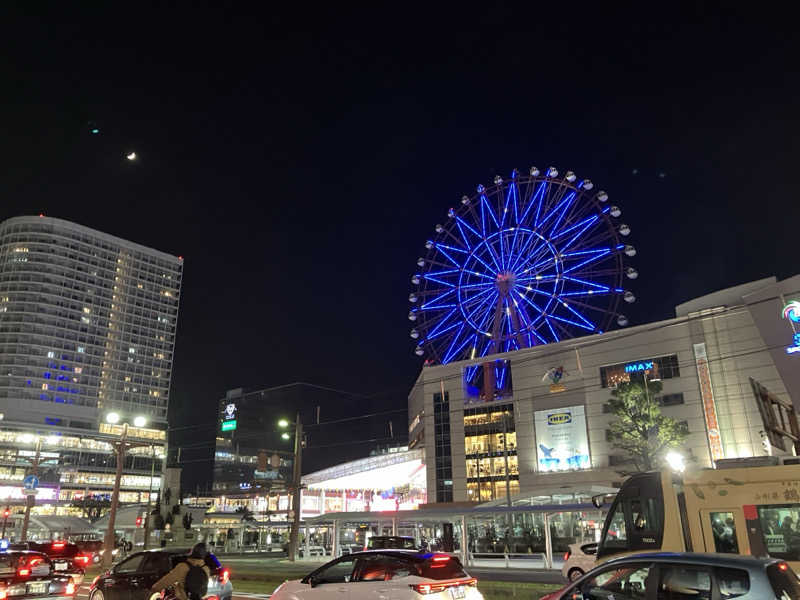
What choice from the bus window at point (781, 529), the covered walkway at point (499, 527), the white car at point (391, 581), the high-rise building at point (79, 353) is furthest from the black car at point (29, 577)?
the high-rise building at point (79, 353)

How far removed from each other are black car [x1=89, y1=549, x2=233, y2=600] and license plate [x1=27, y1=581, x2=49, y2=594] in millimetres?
3293

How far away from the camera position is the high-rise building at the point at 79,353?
134 m

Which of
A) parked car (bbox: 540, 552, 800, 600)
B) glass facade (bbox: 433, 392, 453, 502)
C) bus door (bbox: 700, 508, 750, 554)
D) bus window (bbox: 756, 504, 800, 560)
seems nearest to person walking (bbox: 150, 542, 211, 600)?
parked car (bbox: 540, 552, 800, 600)

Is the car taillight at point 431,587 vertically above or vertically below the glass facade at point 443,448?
below

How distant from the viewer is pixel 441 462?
2859 inches

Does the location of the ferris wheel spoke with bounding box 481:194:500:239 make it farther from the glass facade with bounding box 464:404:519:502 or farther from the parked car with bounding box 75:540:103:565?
the parked car with bounding box 75:540:103:565

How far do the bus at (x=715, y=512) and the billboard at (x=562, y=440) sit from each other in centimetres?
4798

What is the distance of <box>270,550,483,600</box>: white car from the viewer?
986cm

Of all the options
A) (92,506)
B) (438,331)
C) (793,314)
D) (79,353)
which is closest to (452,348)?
(438,331)

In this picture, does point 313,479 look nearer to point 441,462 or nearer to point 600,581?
point 441,462

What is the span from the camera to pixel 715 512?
13852 mm

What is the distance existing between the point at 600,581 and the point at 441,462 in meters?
66.4

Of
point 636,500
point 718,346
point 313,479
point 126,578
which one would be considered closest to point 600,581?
point 636,500

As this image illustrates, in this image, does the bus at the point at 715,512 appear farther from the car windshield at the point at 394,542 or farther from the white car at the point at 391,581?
the car windshield at the point at 394,542
